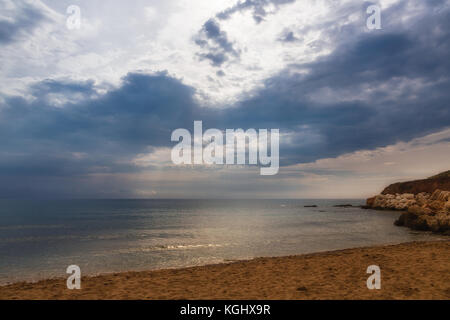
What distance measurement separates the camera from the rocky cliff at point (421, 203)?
1248 inches

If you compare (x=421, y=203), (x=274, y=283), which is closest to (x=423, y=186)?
(x=421, y=203)

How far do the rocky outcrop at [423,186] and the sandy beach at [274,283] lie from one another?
94.1 meters

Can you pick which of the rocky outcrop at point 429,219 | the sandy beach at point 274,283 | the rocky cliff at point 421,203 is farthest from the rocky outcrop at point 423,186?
the sandy beach at point 274,283

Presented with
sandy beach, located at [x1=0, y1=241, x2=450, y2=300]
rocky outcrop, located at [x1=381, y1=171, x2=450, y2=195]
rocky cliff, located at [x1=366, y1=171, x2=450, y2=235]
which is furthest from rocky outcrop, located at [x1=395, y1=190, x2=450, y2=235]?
rocky outcrop, located at [x1=381, y1=171, x2=450, y2=195]

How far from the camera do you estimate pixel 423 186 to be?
3782 inches

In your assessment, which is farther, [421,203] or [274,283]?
[421,203]

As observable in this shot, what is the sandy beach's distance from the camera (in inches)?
356

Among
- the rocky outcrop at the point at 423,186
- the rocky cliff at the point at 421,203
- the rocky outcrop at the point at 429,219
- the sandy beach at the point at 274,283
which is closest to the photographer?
the sandy beach at the point at 274,283

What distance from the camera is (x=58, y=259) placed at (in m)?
19.6

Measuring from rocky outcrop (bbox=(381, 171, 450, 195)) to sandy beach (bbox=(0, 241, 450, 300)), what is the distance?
309 feet

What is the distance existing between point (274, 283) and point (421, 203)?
66.6 m

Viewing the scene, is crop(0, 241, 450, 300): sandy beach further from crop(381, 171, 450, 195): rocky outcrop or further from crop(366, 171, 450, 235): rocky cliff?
crop(381, 171, 450, 195): rocky outcrop

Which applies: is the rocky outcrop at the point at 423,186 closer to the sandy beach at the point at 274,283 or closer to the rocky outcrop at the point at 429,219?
the rocky outcrop at the point at 429,219

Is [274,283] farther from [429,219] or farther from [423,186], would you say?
[423,186]
